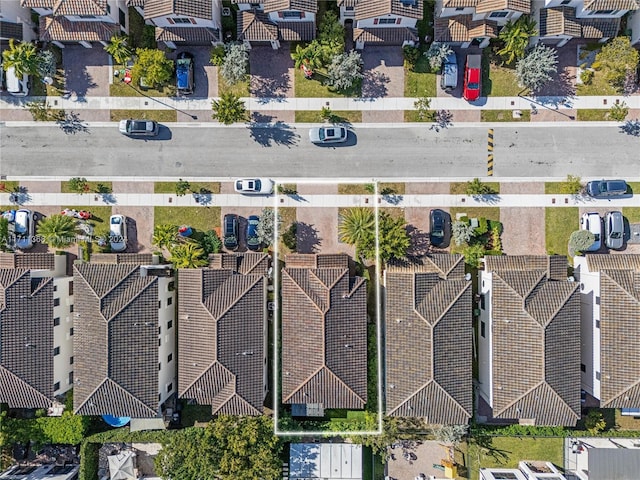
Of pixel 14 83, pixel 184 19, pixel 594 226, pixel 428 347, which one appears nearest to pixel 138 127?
pixel 184 19

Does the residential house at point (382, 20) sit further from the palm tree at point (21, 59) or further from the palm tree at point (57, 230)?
the palm tree at point (57, 230)

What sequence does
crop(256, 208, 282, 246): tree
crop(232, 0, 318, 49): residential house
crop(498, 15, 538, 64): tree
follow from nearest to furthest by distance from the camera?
crop(498, 15, 538, 64): tree, crop(232, 0, 318, 49): residential house, crop(256, 208, 282, 246): tree

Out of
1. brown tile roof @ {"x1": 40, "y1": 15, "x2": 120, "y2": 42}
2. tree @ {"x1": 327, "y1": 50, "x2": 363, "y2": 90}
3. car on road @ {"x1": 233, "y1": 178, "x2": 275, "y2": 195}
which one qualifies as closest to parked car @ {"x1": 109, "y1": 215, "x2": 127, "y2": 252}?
car on road @ {"x1": 233, "y1": 178, "x2": 275, "y2": 195}

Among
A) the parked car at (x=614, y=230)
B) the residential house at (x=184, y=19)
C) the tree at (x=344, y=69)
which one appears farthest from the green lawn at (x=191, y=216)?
the parked car at (x=614, y=230)

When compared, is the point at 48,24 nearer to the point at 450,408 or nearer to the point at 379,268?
the point at 379,268

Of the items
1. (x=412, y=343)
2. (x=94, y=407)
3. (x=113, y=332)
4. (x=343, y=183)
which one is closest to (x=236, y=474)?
(x=94, y=407)

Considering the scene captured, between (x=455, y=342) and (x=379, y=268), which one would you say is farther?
(x=379, y=268)

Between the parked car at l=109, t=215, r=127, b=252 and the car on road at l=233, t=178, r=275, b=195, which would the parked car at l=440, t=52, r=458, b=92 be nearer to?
the car on road at l=233, t=178, r=275, b=195
